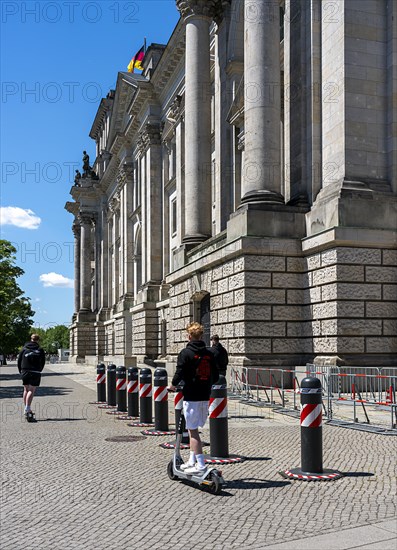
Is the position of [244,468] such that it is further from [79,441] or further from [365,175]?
[365,175]

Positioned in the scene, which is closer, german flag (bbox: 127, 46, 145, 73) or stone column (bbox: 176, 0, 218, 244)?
stone column (bbox: 176, 0, 218, 244)

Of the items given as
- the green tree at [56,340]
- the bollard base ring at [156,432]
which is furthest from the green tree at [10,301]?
the green tree at [56,340]

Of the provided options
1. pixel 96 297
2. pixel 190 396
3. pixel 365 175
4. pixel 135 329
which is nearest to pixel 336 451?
→ pixel 190 396

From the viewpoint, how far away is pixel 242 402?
1792cm

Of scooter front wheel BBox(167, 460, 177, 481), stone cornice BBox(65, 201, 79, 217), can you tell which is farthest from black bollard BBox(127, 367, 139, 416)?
stone cornice BBox(65, 201, 79, 217)

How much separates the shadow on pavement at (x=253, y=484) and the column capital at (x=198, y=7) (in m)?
25.9

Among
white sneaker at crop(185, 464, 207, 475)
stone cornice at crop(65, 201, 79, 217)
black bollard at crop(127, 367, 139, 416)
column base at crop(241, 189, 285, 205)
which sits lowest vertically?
white sneaker at crop(185, 464, 207, 475)

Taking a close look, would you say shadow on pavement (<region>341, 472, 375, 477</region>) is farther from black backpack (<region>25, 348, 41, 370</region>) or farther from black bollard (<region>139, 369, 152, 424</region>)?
black backpack (<region>25, 348, 41, 370</region>)

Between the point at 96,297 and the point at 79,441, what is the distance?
6599 cm

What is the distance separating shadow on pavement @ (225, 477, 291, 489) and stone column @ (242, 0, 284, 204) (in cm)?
1414

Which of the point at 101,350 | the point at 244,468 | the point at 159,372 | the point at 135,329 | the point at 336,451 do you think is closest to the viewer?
the point at 244,468

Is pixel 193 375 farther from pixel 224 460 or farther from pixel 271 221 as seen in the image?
pixel 271 221

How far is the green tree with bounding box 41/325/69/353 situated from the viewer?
172m

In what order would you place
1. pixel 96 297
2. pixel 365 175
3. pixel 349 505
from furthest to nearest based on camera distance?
pixel 96 297
pixel 365 175
pixel 349 505
